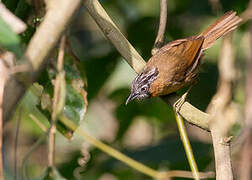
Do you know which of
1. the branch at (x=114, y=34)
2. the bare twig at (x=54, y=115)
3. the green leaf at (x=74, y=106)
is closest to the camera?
the bare twig at (x=54, y=115)

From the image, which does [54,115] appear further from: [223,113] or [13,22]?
[223,113]

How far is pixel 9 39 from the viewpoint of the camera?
4.50 ft

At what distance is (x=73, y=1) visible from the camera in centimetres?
127

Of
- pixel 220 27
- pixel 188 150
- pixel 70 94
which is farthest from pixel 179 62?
pixel 188 150

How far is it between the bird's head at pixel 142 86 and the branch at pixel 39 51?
7.37 ft

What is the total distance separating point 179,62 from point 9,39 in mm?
2921

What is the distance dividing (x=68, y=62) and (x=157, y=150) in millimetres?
1200

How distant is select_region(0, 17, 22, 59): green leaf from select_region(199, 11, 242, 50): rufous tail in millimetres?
2518

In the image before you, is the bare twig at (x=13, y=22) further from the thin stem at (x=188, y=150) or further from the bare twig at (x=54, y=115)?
the thin stem at (x=188, y=150)

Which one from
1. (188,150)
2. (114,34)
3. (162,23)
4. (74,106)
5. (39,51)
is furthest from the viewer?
(162,23)

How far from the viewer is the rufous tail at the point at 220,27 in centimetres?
378

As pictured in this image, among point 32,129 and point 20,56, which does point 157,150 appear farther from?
point 20,56

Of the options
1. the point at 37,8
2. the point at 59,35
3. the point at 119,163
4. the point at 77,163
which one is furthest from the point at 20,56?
the point at 119,163

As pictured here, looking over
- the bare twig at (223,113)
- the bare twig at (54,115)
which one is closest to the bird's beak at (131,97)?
the bare twig at (223,113)
